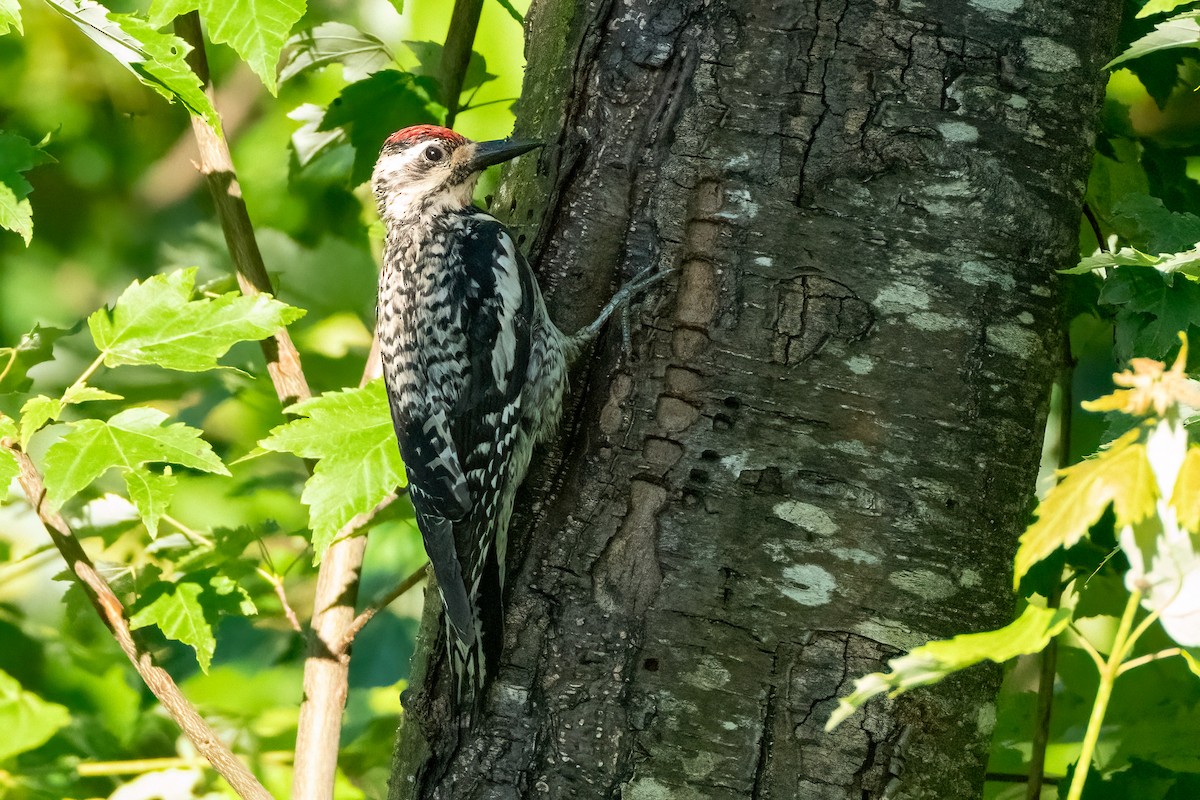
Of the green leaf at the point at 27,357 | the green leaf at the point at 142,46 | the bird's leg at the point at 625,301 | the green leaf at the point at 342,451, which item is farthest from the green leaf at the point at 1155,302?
the green leaf at the point at 27,357

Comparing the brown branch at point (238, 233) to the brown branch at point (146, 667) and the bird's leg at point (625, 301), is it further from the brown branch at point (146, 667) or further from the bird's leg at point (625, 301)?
the bird's leg at point (625, 301)

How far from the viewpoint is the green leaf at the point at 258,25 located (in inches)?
59.7

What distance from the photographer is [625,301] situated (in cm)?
149

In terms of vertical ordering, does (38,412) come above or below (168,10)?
below

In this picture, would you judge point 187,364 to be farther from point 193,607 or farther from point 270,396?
point 270,396

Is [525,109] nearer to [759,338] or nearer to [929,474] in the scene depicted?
[759,338]

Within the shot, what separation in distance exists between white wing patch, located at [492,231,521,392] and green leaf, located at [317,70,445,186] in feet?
1.67

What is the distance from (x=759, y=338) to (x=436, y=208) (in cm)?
112

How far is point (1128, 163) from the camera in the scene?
6.37 feet

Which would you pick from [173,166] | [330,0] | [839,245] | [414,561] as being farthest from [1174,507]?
[173,166]

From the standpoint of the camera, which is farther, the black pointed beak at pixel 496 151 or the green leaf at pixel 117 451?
the black pointed beak at pixel 496 151

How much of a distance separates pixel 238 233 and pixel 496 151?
581 millimetres

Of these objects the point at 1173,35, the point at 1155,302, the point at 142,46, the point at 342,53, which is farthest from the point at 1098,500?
the point at 342,53

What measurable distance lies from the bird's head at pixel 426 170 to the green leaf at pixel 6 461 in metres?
0.92
